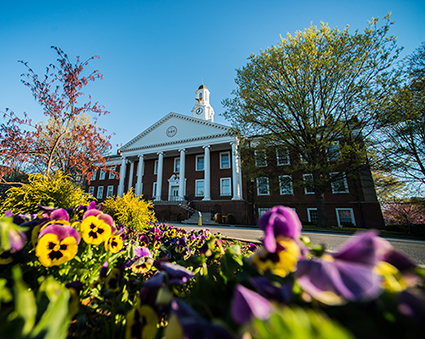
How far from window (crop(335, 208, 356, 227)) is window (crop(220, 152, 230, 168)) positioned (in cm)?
1233

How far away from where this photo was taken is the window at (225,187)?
883 inches

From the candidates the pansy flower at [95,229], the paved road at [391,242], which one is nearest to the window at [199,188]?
the paved road at [391,242]

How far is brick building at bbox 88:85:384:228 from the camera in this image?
18.1 meters

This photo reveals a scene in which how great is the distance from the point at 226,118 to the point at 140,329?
14310mm

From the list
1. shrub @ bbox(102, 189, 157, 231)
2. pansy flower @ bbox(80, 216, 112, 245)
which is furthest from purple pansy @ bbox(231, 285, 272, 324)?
shrub @ bbox(102, 189, 157, 231)

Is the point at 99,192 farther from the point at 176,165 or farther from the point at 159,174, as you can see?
the point at 176,165

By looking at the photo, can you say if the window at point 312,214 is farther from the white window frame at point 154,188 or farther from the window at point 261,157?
the white window frame at point 154,188

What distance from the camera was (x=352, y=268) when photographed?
404 mm

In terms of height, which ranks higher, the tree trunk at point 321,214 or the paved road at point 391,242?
the tree trunk at point 321,214

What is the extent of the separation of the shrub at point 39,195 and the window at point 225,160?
20.3 meters

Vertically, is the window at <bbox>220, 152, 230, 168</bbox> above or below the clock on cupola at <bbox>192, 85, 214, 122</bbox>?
below

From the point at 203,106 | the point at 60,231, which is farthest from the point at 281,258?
the point at 203,106

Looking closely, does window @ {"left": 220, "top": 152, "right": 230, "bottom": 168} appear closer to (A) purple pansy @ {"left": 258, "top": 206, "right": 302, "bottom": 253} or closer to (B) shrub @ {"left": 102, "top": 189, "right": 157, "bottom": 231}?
(B) shrub @ {"left": 102, "top": 189, "right": 157, "bottom": 231}

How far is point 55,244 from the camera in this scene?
3.56 ft
